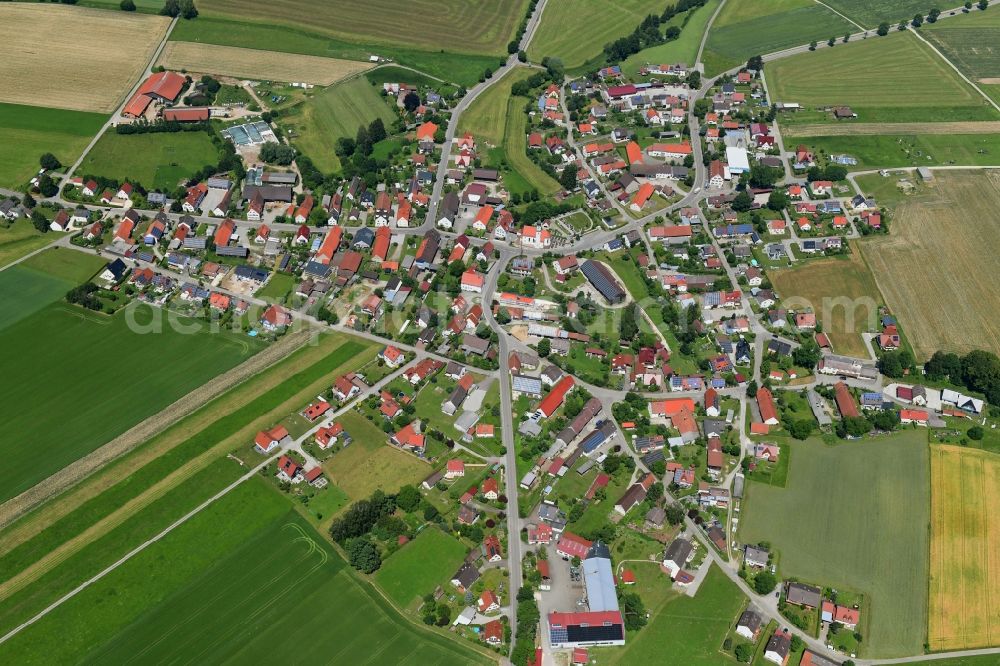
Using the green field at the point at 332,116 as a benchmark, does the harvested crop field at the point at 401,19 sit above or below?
above

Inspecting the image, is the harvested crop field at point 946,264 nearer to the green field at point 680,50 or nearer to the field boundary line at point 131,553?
the green field at point 680,50

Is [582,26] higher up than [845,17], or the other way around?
[582,26]

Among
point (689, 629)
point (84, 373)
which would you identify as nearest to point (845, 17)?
point (689, 629)

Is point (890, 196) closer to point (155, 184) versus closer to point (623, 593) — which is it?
point (623, 593)

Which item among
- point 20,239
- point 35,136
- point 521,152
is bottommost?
point 521,152

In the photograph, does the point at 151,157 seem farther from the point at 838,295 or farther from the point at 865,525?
the point at 865,525

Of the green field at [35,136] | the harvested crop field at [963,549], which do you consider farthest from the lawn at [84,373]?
the harvested crop field at [963,549]

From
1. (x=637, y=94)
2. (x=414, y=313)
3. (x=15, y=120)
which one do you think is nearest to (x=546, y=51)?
(x=637, y=94)
